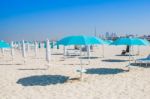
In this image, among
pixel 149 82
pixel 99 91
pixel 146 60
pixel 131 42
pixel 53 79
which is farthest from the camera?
pixel 146 60

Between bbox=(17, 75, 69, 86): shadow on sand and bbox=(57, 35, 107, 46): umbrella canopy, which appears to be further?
bbox=(17, 75, 69, 86): shadow on sand

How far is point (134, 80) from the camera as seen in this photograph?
32.9 feet

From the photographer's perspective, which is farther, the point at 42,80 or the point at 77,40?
the point at 42,80

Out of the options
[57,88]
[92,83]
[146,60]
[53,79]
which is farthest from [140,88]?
[146,60]

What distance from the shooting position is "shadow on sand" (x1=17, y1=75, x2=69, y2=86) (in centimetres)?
978

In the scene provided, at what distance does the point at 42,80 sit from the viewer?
1040 centimetres

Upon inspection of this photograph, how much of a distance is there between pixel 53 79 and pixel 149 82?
3809 millimetres

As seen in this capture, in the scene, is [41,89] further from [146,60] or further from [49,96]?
[146,60]

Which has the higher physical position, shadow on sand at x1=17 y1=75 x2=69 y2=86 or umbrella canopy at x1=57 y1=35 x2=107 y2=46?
umbrella canopy at x1=57 y1=35 x2=107 y2=46

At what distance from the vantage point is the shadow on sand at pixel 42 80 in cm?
978

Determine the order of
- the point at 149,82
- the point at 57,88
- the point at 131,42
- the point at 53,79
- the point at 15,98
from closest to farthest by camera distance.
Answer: the point at 15,98 < the point at 57,88 < the point at 149,82 < the point at 53,79 < the point at 131,42

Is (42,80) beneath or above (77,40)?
beneath

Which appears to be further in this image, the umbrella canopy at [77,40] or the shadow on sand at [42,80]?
the shadow on sand at [42,80]

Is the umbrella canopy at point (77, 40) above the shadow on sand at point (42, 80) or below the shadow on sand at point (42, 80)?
above
